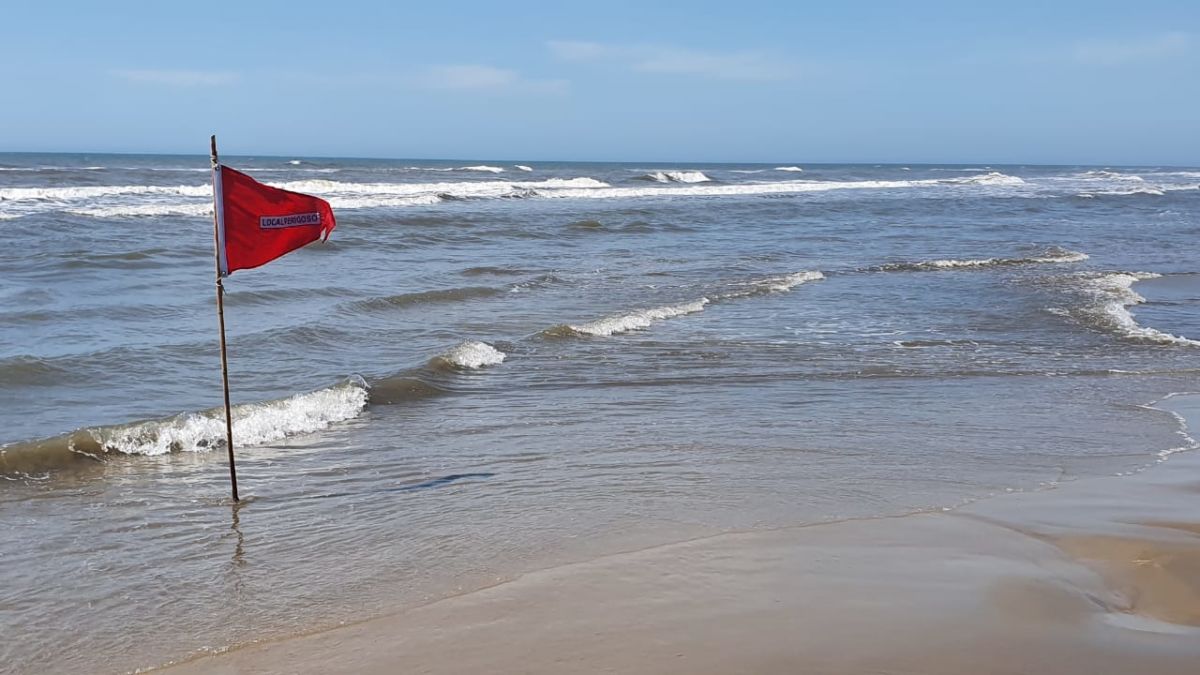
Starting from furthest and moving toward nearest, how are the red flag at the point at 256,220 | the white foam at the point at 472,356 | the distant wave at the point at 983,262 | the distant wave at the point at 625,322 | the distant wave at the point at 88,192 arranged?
the distant wave at the point at 88,192 → the distant wave at the point at 983,262 → the distant wave at the point at 625,322 → the white foam at the point at 472,356 → the red flag at the point at 256,220

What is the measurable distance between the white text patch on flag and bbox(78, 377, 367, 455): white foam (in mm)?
2638

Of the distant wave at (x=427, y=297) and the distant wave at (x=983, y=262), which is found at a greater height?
the distant wave at (x=983, y=262)

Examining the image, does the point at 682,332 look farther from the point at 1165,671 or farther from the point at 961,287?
the point at 1165,671

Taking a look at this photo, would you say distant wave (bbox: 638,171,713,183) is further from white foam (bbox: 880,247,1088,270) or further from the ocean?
the ocean

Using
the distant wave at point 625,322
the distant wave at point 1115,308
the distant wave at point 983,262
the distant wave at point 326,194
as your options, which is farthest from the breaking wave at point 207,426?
the distant wave at point 326,194

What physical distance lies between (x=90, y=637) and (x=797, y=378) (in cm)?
760

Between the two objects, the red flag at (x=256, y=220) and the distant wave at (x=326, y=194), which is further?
the distant wave at (x=326, y=194)

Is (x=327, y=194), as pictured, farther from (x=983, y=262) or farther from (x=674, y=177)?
(x=674, y=177)

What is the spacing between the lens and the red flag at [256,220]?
604 cm

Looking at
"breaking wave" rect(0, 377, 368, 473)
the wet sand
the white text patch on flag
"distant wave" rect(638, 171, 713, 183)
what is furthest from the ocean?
"distant wave" rect(638, 171, 713, 183)

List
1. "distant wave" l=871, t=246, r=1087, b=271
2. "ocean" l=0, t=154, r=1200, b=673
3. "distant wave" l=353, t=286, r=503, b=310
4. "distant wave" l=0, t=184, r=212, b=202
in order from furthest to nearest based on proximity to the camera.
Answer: "distant wave" l=0, t=184, r=212, b=202 < "distant wave" l=871, t=246, r=1087, b=271 < "distant wave" l=353, t=286, r=503, b=310 < "ocean" l=0, t=154, r=1200, b=673

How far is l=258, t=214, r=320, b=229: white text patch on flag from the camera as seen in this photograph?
6.15m

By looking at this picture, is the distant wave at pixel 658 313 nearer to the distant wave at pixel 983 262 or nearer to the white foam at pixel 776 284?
the white foam at pixel 776 284

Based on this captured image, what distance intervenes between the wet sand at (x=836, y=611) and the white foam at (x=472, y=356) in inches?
238
